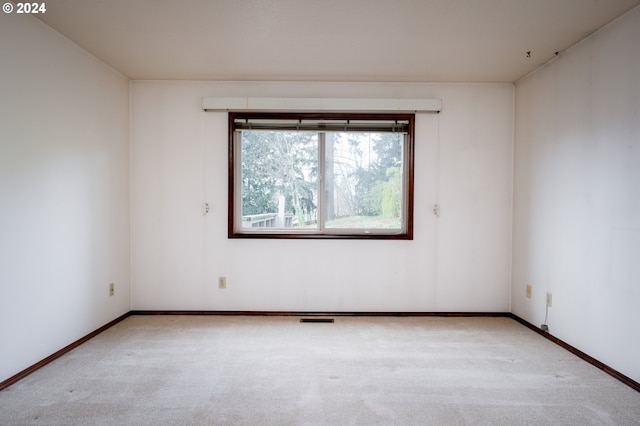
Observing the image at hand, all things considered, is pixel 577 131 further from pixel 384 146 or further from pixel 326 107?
pixel 326 107

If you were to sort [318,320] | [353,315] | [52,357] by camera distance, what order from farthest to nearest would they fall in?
[353,315], [318,320], [52,357]

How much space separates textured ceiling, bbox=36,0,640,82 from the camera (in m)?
2.29

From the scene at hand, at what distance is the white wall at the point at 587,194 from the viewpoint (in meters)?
2.36

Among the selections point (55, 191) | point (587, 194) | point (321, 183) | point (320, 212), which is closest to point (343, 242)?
point (320, 212)

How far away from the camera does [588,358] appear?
2666mm

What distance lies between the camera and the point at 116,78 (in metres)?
3.45

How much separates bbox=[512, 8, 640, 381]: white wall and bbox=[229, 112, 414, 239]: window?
1192mm

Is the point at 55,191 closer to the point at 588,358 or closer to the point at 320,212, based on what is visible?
the point at 320,212

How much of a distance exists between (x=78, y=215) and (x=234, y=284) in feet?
4.98

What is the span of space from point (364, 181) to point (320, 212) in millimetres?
562

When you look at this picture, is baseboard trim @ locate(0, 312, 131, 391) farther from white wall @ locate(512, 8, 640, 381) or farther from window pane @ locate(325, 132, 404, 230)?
white wall @ locate(512, 8, 640, 381)

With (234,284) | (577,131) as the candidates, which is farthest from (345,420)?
(577,131)

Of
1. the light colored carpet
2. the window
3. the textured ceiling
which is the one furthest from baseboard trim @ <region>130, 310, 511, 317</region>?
the textured ceiling

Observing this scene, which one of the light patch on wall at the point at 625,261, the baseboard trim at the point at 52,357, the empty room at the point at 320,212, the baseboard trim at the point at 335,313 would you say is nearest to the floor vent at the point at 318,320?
the empty room at the point at 320,212
